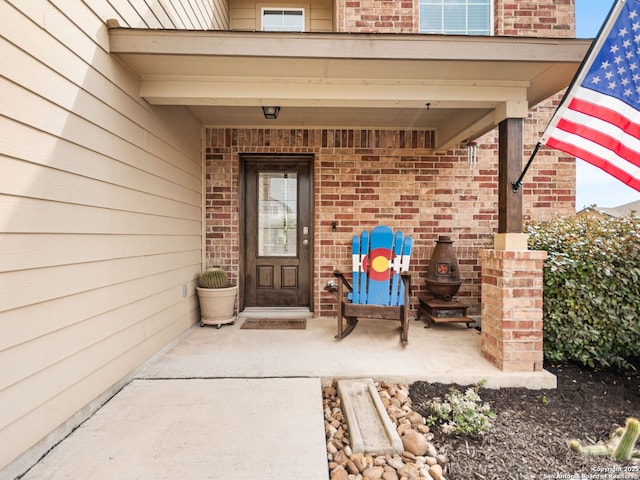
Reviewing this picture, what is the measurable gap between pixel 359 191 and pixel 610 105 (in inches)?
91.7

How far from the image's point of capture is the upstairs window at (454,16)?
414 centimetres

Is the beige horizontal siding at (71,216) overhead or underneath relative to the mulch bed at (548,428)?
overhead

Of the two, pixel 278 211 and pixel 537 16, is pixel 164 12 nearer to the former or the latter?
pixel 278 211

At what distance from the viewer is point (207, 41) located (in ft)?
6.97

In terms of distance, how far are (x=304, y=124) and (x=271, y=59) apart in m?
1.66

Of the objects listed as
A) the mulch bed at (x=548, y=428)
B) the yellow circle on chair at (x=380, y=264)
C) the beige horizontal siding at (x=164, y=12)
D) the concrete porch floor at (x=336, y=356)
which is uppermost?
the beige horizontal siding at (x=164, y=12)

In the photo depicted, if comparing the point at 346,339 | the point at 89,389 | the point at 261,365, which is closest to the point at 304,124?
the point at 346,339

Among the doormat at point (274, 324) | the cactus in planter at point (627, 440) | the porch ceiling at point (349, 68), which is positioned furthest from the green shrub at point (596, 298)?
the doormat at point (274, 324)

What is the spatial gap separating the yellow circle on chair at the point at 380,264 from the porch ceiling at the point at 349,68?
1.38 metres

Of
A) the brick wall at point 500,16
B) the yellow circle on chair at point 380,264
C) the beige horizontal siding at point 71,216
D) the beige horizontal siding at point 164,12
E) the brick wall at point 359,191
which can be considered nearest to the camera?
the beige horizontal siding at point 71,216

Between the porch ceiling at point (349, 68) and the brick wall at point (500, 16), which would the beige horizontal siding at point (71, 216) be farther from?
the brick wall at point (500, 16)

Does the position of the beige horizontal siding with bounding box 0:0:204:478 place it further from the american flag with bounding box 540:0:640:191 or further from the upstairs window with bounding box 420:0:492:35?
the upstairs window with bounding box 420:0:492:35

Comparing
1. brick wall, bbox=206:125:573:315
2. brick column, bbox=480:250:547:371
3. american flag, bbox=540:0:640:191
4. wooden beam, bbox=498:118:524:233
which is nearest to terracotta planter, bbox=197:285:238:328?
brick wall, bbox=206:125:573:315

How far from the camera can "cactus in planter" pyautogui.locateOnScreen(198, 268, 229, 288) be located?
139 inches
